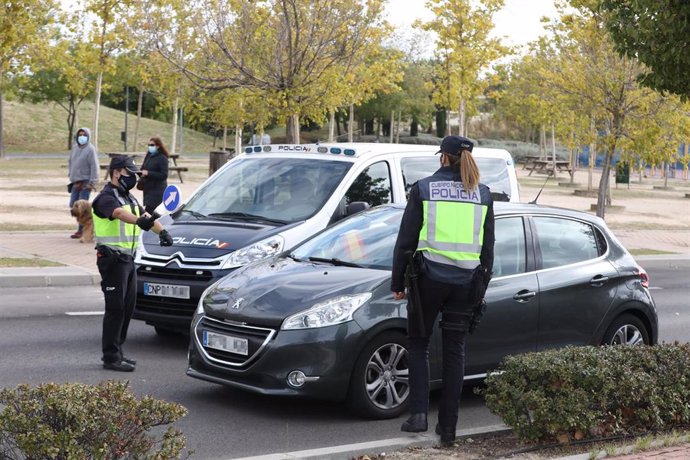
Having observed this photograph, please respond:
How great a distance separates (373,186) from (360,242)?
2473 mm

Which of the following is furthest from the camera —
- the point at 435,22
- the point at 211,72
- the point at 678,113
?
the point at 435,22

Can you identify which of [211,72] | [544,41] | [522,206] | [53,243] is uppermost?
[544,41]

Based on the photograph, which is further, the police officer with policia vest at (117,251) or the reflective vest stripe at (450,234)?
the police officer with policia vest at (117,251)

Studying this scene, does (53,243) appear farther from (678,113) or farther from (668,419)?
(678,113)

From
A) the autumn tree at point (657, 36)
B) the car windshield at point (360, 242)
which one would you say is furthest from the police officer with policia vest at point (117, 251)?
the autumn tree at point (657, 36)

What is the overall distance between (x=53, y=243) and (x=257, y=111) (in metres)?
5.76

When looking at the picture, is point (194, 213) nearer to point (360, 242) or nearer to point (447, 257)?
point (360, 242)

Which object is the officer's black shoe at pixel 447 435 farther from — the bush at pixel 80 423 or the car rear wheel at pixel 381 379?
the bush at pixel 80 423

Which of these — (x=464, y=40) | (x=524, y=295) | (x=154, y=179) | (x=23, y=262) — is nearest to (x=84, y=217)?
(x=154, y=179)

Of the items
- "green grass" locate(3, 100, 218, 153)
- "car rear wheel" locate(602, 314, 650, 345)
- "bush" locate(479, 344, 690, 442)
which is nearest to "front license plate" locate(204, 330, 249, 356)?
"bush" locate(479, 344, 690, 442)

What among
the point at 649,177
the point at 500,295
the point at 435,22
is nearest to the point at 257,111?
the point at 435,22

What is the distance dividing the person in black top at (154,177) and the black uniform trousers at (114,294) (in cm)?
762

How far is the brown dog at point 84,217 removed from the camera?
58.5ft

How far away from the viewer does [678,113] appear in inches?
1011
